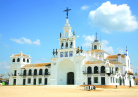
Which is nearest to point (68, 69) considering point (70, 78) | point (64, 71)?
point (64, 71)

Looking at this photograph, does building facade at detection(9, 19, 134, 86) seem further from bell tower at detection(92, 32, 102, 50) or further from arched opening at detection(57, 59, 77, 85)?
bell tower at detection(92, 32, 102, 50)

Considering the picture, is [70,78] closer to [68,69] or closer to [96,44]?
[68,69]

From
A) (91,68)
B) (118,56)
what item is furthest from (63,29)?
(118,56)

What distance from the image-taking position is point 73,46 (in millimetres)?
49906

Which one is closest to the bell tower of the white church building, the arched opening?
the white church building

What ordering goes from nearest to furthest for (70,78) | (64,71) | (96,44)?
(70,78), (64,71), (96,44)

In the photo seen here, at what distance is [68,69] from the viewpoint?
51.8 meters

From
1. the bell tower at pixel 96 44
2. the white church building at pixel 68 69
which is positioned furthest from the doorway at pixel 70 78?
the bell tower at pixel 96 44

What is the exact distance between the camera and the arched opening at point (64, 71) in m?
51.0

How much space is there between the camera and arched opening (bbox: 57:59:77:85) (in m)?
51.0

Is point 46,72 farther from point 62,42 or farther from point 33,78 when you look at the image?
point 62,42

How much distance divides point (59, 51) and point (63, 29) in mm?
6503

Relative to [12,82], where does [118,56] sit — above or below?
above

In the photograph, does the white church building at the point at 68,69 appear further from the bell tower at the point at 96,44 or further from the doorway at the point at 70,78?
the bell tower at the point at 96,44
